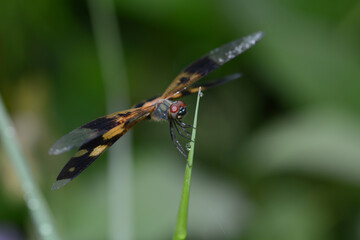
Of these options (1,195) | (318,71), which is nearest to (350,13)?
(318,71)

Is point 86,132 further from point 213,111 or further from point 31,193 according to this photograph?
point 213,111

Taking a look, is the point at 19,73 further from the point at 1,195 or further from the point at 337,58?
the point at 337,58

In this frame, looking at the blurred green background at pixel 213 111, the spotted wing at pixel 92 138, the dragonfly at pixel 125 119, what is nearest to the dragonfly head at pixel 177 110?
the dragonfly at pixel 125 119

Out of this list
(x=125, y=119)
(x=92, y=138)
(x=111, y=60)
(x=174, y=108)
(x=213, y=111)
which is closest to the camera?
(x=92, y=138)

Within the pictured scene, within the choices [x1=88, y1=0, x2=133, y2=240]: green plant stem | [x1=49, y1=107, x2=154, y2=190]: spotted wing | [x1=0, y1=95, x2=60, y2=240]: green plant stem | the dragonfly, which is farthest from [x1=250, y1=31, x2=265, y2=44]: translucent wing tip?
[x1=88, y1=0, x2=133, y2=240]: green plant stem

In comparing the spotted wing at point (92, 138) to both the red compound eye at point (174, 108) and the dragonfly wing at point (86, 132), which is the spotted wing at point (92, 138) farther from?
the red compound eye at point (174, 108)

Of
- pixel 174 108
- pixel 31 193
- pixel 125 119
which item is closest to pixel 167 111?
pixel 174 108

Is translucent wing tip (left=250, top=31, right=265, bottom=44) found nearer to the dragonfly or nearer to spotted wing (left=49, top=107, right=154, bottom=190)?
the dragonfly

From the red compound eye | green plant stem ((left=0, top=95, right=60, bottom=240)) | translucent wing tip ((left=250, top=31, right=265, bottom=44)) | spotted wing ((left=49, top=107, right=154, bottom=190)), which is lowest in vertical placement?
green plant stem ((left=0, top=95, right=60, bottom=240))
